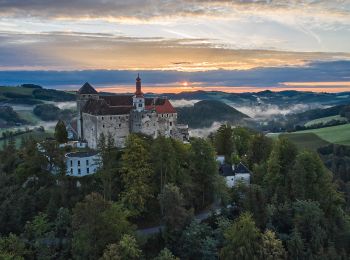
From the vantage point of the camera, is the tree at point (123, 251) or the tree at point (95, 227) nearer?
the tree at point (123, 251)

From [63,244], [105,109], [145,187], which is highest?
[105,109]

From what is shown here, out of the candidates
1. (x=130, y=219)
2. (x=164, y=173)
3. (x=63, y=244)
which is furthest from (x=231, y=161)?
(x=63, y=244)

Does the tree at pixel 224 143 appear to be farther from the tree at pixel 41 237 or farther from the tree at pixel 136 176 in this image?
the tree at pixel 41 237

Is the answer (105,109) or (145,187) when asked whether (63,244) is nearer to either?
(145,187)

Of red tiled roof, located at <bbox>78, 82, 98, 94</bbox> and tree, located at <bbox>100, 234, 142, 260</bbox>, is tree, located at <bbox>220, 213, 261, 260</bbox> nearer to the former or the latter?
tree, located at <bbox>100, 234, 142, 260</bbox>

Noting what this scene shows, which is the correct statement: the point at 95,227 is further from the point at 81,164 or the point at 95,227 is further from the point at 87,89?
the point at 87,89

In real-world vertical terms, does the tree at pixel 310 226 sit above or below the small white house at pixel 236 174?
below

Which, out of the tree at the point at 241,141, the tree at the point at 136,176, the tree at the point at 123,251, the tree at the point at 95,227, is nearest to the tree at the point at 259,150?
the tree at the point at 241,141
